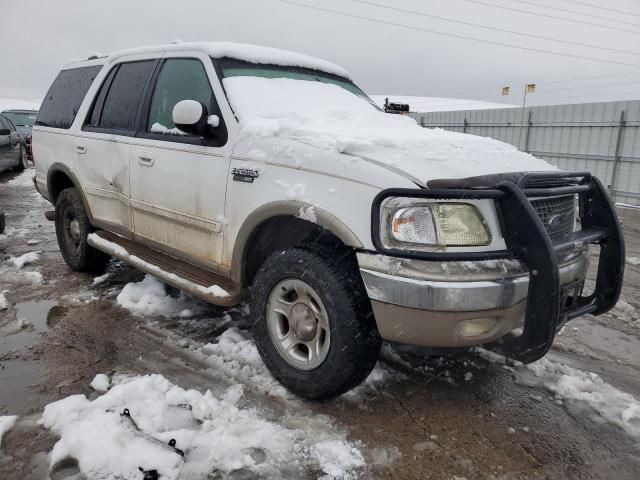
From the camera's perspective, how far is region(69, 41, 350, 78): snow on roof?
136 inches

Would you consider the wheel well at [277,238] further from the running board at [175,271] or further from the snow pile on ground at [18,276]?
the snow pile on ground at [18,276]

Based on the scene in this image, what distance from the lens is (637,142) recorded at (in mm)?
11078

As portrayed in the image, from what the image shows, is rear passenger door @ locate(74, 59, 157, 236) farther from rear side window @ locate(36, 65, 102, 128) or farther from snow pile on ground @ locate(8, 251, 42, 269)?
snow pile on ground @ locate(8, 251, 42, 269)

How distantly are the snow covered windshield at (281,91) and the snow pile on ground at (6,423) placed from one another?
6.76 feet

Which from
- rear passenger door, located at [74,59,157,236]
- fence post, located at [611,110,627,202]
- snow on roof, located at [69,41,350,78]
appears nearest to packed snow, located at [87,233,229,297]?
rear passenger door, located at [74,59,157,236]

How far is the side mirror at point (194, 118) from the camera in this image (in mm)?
2957

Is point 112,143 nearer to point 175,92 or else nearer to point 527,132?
point 175,92

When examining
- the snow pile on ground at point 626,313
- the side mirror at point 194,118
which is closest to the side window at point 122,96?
the side mirror at point 194,118

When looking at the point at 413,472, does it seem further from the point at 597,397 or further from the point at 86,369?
the point at 86,369

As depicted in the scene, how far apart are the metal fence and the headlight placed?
1109 cm

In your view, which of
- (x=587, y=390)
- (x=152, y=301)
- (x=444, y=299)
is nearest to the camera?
(x=444, y=299)

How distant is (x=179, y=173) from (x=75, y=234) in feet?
7.46

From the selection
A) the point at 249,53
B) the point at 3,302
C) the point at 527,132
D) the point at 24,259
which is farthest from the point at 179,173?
the point at 527,132

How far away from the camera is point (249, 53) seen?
3578 mm
